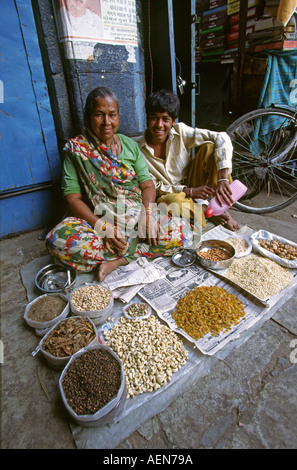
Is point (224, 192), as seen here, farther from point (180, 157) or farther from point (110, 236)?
point (110, 236)

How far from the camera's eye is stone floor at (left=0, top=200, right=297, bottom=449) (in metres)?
1.17

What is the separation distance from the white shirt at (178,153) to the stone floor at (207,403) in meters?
1.38

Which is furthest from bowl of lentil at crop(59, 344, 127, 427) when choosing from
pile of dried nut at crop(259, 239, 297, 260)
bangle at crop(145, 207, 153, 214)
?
pile of dried nut at crop(259, 239, 297, 260)

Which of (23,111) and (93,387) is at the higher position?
(23,111)

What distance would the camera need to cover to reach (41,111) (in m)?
2.34

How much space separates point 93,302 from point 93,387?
57 cm

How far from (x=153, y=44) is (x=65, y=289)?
104 inches

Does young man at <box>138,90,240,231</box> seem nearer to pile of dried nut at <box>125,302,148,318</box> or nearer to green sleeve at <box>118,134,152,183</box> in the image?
green sleeve at <box>118,134,152,183</box>

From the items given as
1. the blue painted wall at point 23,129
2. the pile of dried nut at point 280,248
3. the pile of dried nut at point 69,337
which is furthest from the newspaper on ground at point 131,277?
the blue painted wall at point 23,129

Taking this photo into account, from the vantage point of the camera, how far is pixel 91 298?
171 cm

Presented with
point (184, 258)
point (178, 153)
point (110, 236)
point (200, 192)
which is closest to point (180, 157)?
point (178, 153)

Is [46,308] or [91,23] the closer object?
[46,308]

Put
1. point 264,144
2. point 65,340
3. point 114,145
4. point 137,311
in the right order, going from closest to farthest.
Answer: point 65,340
point 137,311
point 114,145
point 264,144
